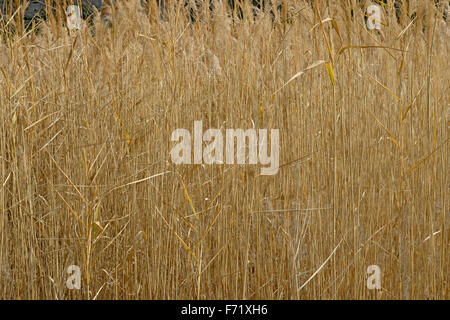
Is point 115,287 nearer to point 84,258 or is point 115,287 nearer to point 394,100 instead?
point 84,258

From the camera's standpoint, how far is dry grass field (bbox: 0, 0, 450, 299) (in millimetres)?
1405

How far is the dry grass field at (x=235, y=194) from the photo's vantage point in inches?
55.3

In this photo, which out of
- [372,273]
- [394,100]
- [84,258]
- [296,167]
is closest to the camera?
[84,258]

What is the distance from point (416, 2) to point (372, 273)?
0.81m

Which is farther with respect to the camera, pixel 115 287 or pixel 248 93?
pixel 248 93

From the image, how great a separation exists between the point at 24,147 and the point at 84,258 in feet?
1.25

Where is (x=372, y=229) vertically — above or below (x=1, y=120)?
below

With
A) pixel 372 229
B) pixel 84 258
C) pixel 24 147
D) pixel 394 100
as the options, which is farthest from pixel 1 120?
pixel 394 100

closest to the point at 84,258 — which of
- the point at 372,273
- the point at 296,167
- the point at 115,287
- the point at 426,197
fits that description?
the point at 115,287

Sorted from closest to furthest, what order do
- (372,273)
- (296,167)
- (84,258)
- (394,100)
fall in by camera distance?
(84,258) → (372,273) → (296,167) → (394,100)

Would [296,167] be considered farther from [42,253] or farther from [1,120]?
[1,120]

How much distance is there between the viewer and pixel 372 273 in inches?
56.5

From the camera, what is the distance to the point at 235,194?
144cm
